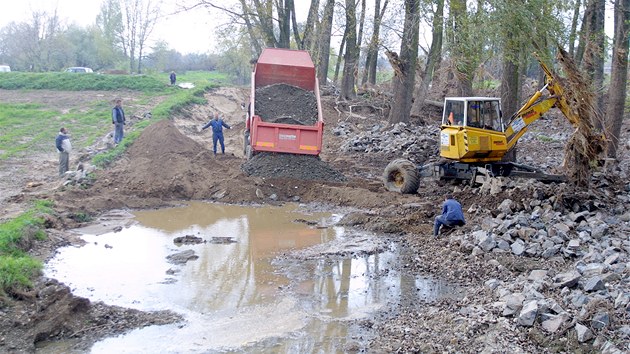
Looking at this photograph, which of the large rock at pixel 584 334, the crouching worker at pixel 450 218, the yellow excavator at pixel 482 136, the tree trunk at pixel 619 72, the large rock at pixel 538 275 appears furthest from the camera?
the tree trunk at pixel 619 72

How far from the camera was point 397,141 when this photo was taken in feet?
77.9

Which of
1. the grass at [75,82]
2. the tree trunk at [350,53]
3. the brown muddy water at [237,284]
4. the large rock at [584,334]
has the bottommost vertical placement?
the brown muddy water at [237,284]

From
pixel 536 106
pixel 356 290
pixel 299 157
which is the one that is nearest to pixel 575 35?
pixel 536 106

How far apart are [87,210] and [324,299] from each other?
7038 mm

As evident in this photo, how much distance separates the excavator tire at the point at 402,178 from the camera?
17.1 meters

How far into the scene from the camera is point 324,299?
375 inches

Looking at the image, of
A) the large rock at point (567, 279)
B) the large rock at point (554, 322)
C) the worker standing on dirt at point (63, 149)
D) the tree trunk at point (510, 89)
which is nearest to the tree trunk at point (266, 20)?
the worker standing on dirt at point (63, 149)

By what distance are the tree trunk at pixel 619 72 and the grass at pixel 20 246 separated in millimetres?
12634

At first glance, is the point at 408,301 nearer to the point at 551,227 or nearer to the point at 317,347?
the point at 317,347

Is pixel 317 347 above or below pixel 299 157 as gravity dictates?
below

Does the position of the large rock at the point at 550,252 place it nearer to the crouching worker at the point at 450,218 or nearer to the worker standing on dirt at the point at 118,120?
the crouching worker at the point at 450,218

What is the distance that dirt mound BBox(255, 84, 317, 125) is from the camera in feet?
62.6

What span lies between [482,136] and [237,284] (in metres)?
7.96

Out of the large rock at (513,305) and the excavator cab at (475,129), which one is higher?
the excavator cab at (475,129)
